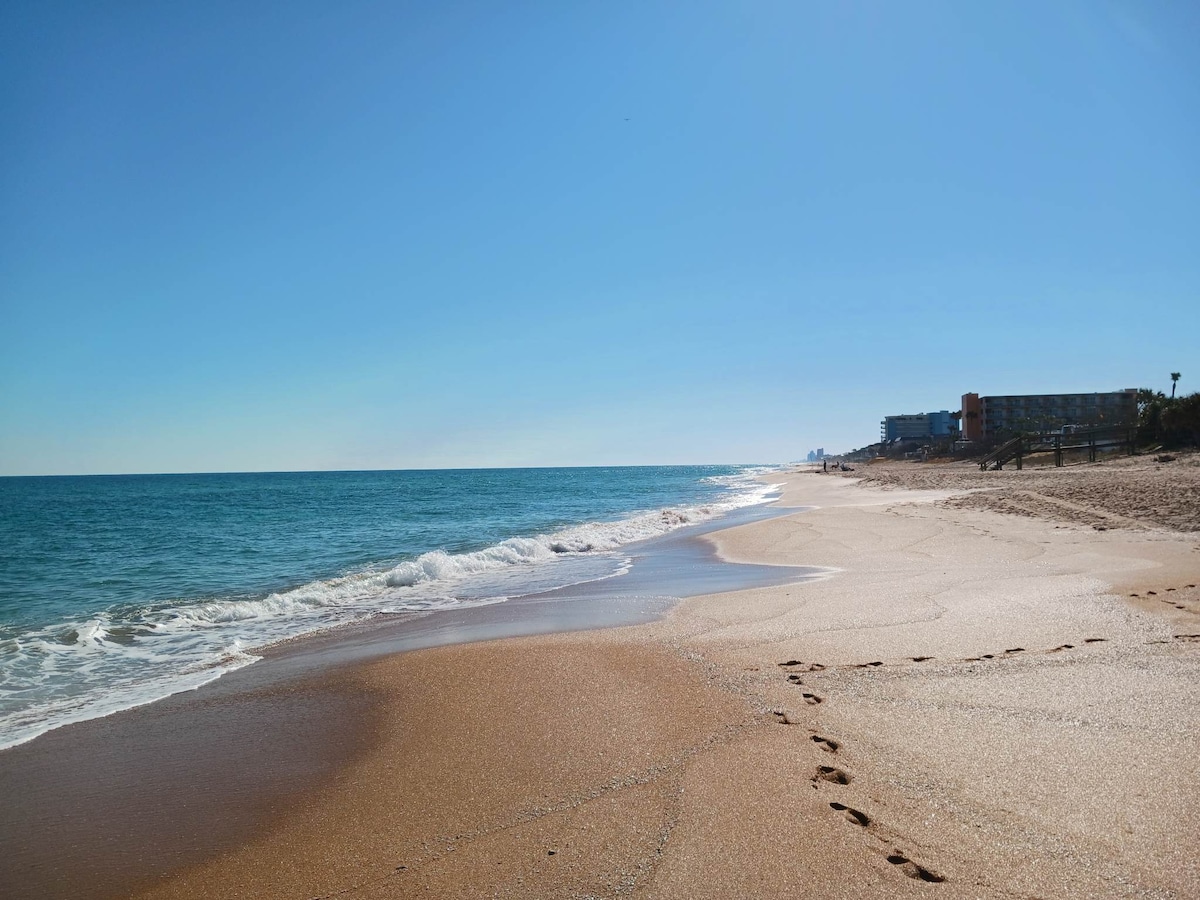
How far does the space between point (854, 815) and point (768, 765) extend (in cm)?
77

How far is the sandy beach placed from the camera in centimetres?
327

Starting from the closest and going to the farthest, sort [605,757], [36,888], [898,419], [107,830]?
[36,888]
[107,830]
[605,757]
[898,419]

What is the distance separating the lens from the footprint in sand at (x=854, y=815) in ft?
11.8

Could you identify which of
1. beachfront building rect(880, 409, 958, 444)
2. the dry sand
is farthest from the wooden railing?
beachfront building rect(880, 409, 958, 444)

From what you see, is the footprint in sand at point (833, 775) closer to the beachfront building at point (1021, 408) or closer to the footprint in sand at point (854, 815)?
the footprint in sand at point (854, 815)

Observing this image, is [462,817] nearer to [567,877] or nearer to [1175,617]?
[567,877]

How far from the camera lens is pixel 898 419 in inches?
5743

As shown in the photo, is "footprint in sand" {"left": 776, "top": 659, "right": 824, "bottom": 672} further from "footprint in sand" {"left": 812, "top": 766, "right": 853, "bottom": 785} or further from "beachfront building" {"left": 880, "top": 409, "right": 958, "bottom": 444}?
"beachfront building" {"left": 880, "top": 409, "right": 958, "bottom": 444}

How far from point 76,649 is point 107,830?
23.3 ft

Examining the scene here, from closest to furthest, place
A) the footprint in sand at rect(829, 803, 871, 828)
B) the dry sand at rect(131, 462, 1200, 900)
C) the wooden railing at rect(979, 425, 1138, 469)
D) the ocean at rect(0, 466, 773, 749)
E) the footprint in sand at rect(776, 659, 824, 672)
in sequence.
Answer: the dry sand at rect(131, 462, 1200, 900) → the footprint in sand at rect(829, 803, 871, 828) → the footprint in sand at rect(776, 659, 824, 672) → the ocean at rect(0, 466, 773, 749) → the wooden railing at rect(979, 425, 1138, 469)

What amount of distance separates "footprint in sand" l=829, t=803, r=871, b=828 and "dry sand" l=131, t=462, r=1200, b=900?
1cm

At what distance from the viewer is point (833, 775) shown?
416cm

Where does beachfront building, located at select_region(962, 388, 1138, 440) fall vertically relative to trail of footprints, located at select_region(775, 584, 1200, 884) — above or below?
above

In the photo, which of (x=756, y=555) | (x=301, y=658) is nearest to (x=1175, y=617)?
(x=756, y=555)
